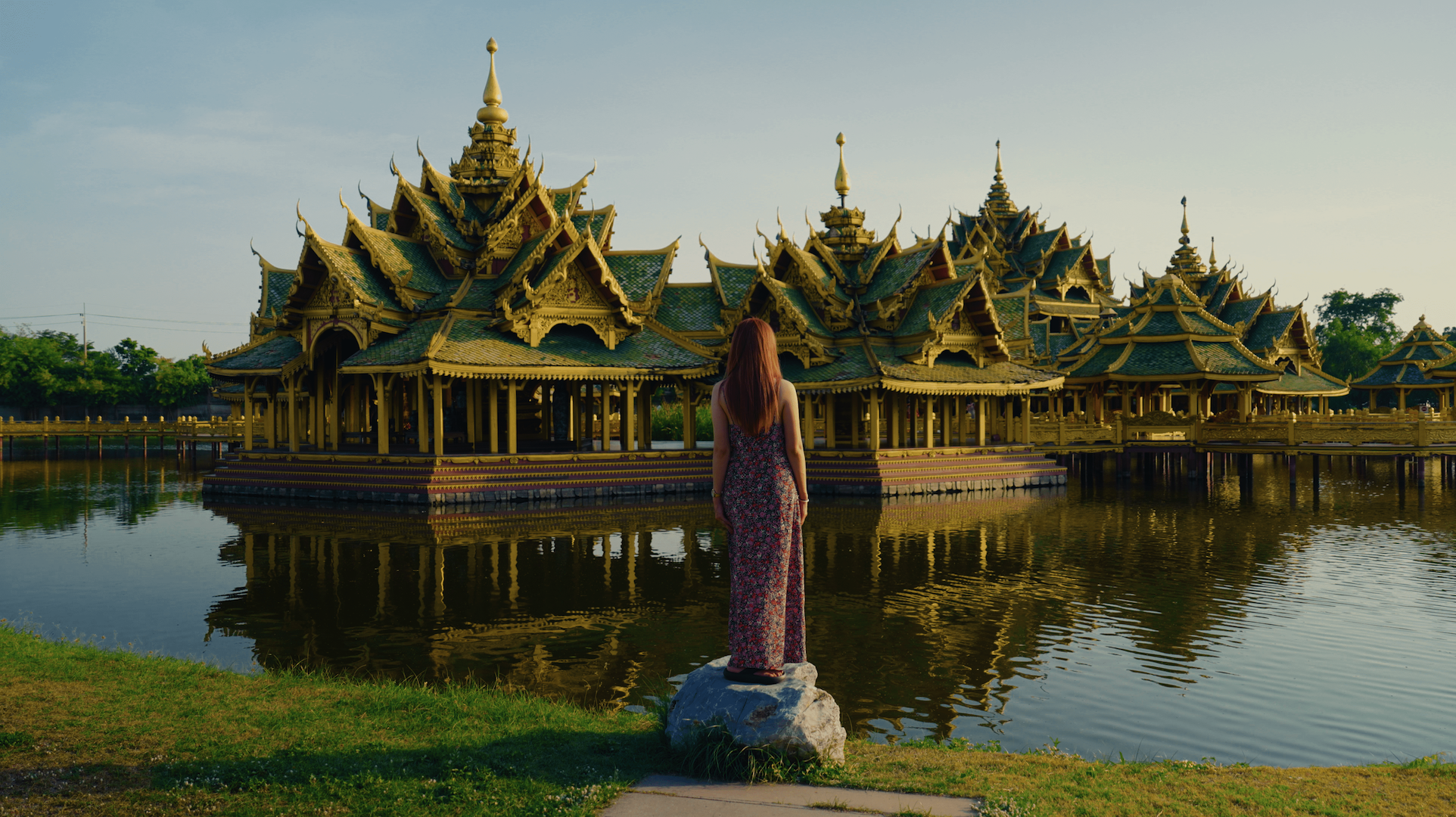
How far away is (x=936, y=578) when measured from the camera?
13.3 meters

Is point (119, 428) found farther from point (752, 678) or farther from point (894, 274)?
point (752, 678)

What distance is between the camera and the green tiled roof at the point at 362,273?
2570 centimetres

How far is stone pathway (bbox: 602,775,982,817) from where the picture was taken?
4.93m

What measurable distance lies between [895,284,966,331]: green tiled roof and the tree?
49.5 metres

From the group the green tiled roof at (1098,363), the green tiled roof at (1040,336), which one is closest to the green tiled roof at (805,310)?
the green tiled roof at (1098,363)

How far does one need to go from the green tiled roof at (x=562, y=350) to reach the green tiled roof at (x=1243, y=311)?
2849 cm

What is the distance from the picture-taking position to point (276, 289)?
32125mm

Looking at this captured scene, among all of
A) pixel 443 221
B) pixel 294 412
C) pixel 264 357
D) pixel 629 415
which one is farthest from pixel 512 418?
pixel 264 357

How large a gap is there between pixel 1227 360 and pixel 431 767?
33.8 metres

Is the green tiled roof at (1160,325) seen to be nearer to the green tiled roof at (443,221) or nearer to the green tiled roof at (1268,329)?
the green tiled roof at (1268,329)

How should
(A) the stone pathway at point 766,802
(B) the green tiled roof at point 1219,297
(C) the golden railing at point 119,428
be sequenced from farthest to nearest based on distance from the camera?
(C) the golden railing at point 119,428, (B) the green tiled roof at point 1219,297, (A) the stone pathway at point 766,802

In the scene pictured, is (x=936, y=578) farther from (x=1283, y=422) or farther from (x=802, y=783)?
(x=1283, y=422)

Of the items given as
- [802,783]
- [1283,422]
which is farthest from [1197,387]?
[802,783]

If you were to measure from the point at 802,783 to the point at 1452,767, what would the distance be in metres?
4.21
